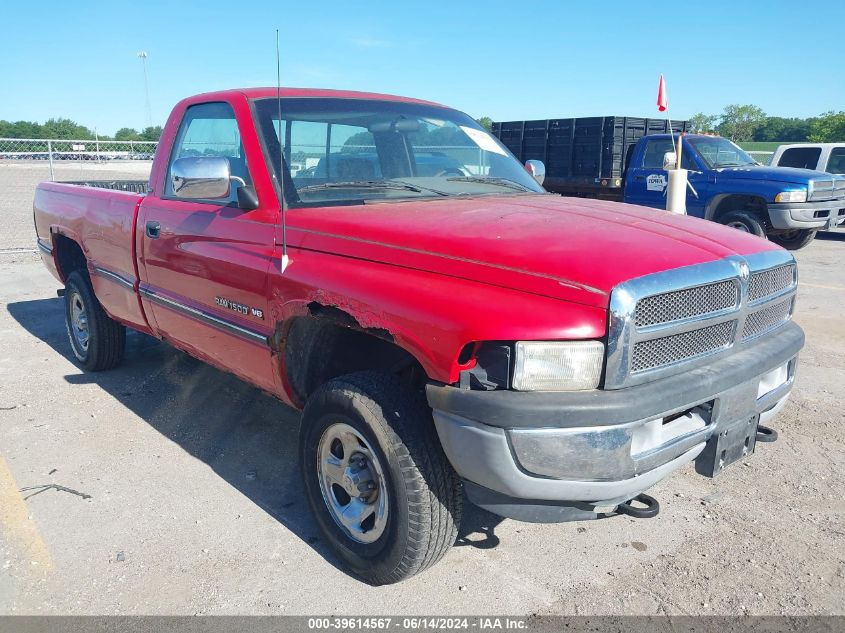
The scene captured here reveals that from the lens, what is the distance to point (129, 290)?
14.9 ft

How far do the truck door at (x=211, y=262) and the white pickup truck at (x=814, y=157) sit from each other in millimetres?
13576

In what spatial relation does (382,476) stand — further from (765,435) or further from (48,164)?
(48,164)

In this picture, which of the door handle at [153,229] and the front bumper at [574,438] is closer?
the front bumper at [574,438]

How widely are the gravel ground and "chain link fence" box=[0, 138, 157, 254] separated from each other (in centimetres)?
1163

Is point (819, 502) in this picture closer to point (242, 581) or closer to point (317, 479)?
point (317, 479)

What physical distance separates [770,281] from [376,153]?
197cm

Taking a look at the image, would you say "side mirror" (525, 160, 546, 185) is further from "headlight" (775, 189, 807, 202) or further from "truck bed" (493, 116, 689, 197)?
"truck bed" (493, 116, 689, 197)

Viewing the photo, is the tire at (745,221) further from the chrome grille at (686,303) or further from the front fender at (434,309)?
the front fender at (434,309)

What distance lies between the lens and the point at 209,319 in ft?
12.2

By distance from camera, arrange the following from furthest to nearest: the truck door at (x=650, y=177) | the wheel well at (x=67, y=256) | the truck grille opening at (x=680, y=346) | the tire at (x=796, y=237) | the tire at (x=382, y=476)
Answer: the truck door at (x=650, y=177) → the tire at (x=796, y=237) → the wheel well at (x=67, y=256) → the tire at (x=382, y=476) → the truck grille opening at (x=680, y=346)

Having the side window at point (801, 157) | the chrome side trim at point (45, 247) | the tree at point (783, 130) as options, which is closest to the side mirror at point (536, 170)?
the chrome side trim at point (45, 247)

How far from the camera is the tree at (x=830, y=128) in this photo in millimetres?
41031

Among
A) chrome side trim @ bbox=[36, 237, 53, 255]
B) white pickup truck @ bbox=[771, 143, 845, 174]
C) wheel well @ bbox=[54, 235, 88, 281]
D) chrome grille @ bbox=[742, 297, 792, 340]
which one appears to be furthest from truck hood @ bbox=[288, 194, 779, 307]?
white pickup truck @ bbox=[771, 143, 845, 174]

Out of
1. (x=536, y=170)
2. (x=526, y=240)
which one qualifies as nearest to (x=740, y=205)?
(x=536, y=170)
